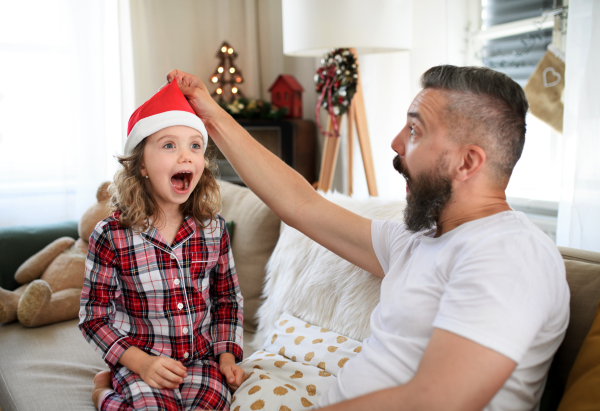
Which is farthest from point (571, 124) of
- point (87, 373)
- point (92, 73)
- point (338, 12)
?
point (92, 73)

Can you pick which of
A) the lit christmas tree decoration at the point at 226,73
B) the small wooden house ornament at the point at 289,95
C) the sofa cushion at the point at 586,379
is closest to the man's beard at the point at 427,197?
the sofa cushion at the point at 586,379

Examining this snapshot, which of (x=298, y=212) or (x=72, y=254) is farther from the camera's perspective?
(x=72, y=254)

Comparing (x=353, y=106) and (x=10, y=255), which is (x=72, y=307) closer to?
(x=10, y=255)

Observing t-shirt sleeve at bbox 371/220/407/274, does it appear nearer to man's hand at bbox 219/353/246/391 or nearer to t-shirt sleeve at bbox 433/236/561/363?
t-shirt sleeve at bbox 433/236/561/363

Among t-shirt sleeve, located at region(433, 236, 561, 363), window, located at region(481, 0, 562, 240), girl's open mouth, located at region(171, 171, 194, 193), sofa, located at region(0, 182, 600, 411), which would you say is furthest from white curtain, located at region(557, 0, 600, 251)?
girl's open mouth, located at region(171, 171, 194, 193)

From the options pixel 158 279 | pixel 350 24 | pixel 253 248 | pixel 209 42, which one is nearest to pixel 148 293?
pixel 158 279

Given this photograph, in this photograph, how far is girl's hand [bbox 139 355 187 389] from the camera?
3.41 feet

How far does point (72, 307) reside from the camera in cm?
184

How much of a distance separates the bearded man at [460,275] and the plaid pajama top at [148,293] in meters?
0.41

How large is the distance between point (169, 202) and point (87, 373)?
2.17ft

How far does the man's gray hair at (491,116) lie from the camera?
90 cm

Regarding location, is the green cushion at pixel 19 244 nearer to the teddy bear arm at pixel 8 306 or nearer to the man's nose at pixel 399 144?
the teddy bear arm at pixel 8 306

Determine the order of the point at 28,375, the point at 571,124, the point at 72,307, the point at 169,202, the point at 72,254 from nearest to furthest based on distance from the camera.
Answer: the point at 169,202
the point at 28,375
the point at 571,124
the point at 72,307
the point at 72,254

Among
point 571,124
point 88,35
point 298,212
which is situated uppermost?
point 88,35
